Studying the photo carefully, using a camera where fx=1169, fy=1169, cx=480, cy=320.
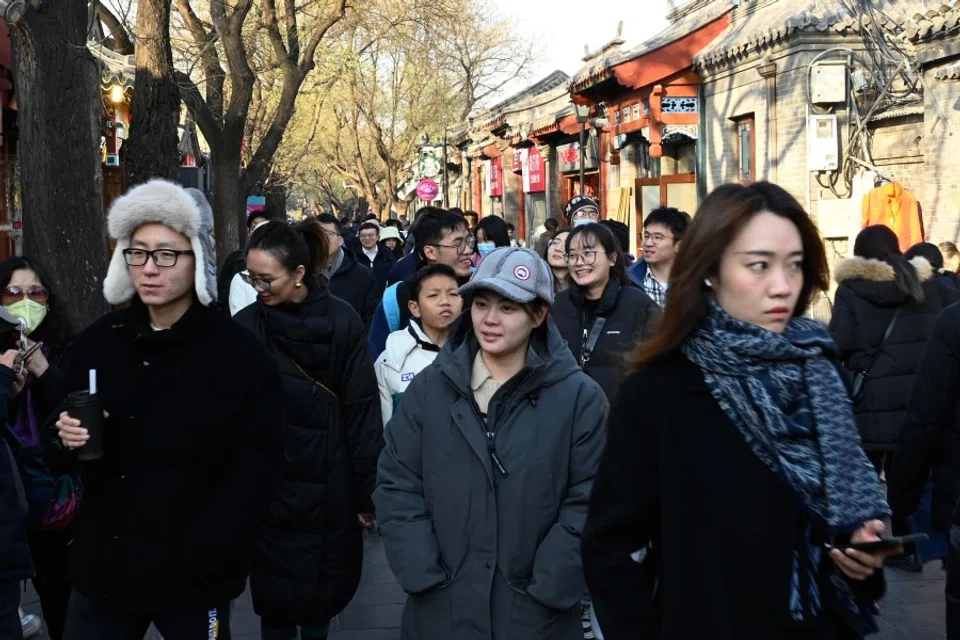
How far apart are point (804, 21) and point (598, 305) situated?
11.1 meters

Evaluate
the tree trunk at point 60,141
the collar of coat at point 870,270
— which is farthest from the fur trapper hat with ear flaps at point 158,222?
the tree trunk at point 60,141

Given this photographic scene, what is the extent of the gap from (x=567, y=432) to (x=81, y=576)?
1.50 metres

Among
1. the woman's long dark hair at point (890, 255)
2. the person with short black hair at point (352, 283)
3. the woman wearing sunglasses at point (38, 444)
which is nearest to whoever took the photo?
the woman wearing sunglasses at point (38, 444)

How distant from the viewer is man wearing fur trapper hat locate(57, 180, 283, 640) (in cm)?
341

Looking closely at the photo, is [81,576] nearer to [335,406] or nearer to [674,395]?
[335,406]

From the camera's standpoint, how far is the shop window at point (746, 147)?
59.0ft

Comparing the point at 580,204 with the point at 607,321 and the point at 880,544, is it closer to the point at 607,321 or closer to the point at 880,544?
the point at 607,321

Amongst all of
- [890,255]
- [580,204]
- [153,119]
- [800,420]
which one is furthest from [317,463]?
[153,119]

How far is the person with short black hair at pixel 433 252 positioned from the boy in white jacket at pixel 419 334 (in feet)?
2.74

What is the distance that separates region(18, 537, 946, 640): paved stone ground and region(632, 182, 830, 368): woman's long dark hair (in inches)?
141

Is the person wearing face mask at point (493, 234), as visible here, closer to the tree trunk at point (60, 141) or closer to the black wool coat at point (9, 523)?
the tree trunk at point (60, 141)

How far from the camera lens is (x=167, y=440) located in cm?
344

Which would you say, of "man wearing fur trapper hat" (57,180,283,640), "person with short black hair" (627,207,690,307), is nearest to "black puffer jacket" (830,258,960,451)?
"person with short black hair" (627,207,690,307)

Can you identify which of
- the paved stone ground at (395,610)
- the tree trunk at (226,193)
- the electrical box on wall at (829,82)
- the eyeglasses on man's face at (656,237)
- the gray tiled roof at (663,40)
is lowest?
the paved stone ground at (395,610)
